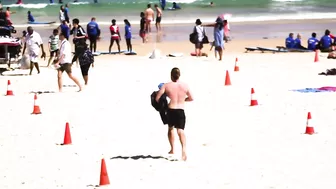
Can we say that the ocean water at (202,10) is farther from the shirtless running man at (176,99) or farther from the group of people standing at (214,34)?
the shirtless running man at (176,99)

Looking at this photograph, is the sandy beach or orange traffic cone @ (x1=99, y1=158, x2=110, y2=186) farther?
the sandy beach

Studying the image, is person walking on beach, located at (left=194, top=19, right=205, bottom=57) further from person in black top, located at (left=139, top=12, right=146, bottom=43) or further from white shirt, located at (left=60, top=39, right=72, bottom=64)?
white shirt, located at (left=60, top=39, right=72, bottom=64)

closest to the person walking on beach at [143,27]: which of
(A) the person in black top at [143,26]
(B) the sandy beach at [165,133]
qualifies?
(A) the person in black top at [143,26]

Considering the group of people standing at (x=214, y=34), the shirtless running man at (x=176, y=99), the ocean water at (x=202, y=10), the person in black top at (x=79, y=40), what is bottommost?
the ocean water at (x=202, y=10)

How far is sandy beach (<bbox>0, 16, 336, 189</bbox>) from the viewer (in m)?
11.1

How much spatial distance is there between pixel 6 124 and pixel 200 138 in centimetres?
425

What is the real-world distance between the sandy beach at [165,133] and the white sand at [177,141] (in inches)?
0.7

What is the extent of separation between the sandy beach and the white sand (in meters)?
0.02

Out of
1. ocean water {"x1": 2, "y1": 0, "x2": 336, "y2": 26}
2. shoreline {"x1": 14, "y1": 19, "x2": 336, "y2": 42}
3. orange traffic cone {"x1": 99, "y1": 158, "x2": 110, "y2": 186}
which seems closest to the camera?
orange traffic cone {"x1": 99, "y1": 158, "x2": 110, "y2": 186}

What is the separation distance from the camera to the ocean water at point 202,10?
189 feet

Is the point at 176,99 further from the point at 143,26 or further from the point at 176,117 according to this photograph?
the point at 143,26

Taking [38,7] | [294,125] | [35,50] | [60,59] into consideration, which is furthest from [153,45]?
[38,7]

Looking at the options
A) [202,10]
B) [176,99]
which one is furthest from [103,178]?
[202,10]

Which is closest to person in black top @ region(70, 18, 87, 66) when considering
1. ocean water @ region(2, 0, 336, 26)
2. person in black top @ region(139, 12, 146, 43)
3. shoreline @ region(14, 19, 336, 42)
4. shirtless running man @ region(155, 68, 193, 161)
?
shirtless running man @ region(155, 68, 193, 161)
